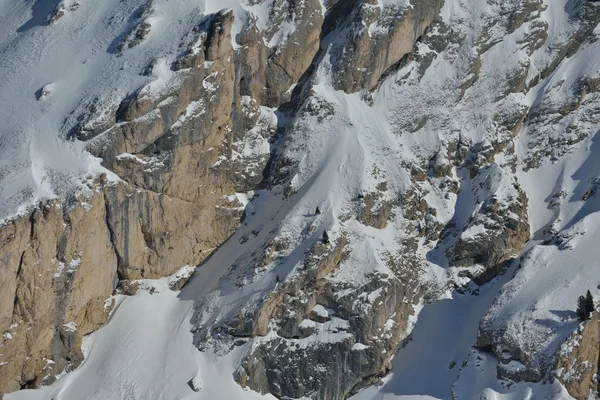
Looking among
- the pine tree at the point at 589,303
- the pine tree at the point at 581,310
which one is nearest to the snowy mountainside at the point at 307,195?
the pine tree at the point at 581,310

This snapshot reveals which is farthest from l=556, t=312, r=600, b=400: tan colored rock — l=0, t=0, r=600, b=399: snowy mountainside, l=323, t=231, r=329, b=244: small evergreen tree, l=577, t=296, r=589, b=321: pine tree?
l=323, t=231, r=329, b=244: small evergreen tree

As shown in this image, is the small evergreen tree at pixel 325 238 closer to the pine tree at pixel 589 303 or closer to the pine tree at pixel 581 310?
the pine tree at pixel 581 310

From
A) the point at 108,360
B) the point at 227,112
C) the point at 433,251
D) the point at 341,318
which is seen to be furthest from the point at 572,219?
the point at 108,360

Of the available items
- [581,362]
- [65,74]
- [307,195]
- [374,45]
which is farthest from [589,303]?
[65,74]

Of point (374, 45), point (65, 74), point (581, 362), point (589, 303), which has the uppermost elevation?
point (374, 45)

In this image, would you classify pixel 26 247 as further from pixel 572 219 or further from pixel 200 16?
pixel 572 219

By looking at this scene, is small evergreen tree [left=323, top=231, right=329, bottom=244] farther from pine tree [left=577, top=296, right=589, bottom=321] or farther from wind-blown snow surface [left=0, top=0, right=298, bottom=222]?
pine tree [left=577, top=296, right=589, bottom=321]

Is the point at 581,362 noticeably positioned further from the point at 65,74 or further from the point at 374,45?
the point at 65,74

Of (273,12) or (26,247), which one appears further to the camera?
(273,12)
